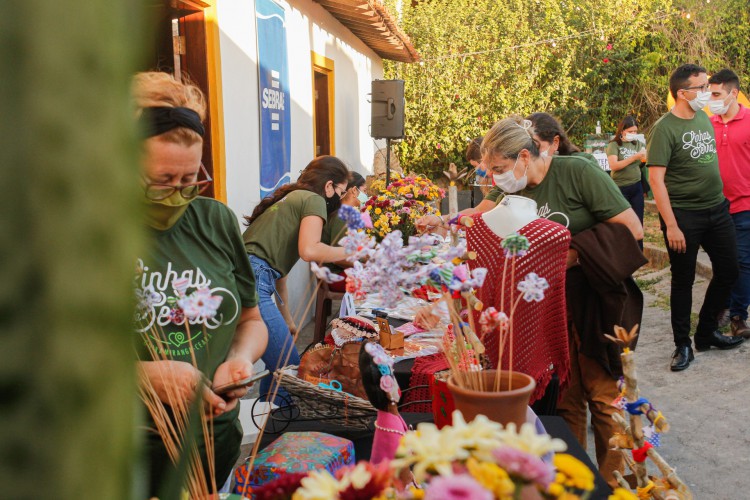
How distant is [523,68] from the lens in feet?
54.3

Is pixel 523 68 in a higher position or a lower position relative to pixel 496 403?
higher

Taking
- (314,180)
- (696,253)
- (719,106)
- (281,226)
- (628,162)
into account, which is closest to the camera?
(281,226)

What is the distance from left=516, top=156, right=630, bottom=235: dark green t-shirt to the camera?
297 cm

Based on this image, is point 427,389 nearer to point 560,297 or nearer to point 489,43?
point 560,297

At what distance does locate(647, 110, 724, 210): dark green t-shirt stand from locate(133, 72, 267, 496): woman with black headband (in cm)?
369

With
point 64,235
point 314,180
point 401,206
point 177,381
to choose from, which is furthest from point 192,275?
point 401,206

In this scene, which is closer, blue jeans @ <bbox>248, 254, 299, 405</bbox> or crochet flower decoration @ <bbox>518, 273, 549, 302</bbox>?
crochet flower decoration @ <bbox>518, 273, 549, 302</bbox>

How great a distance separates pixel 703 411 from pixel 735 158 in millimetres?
2020

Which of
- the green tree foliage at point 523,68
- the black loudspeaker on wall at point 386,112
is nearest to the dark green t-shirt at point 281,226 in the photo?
the black loudspeaker on wall at point 386,112

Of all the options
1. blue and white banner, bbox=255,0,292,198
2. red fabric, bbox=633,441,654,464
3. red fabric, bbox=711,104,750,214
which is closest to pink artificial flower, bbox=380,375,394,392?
red fabric, bbox=633,441,654,464

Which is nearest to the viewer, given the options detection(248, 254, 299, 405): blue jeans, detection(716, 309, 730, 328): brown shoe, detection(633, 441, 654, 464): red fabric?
detection(633, 441, 654, 464): red fabric

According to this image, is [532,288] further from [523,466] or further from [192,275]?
[192,275]

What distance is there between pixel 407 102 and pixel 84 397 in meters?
16.4

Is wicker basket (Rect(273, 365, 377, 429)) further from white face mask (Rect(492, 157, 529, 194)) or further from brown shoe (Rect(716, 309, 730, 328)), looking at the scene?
brown shoe (Rect(716, 309, 730, 328))
